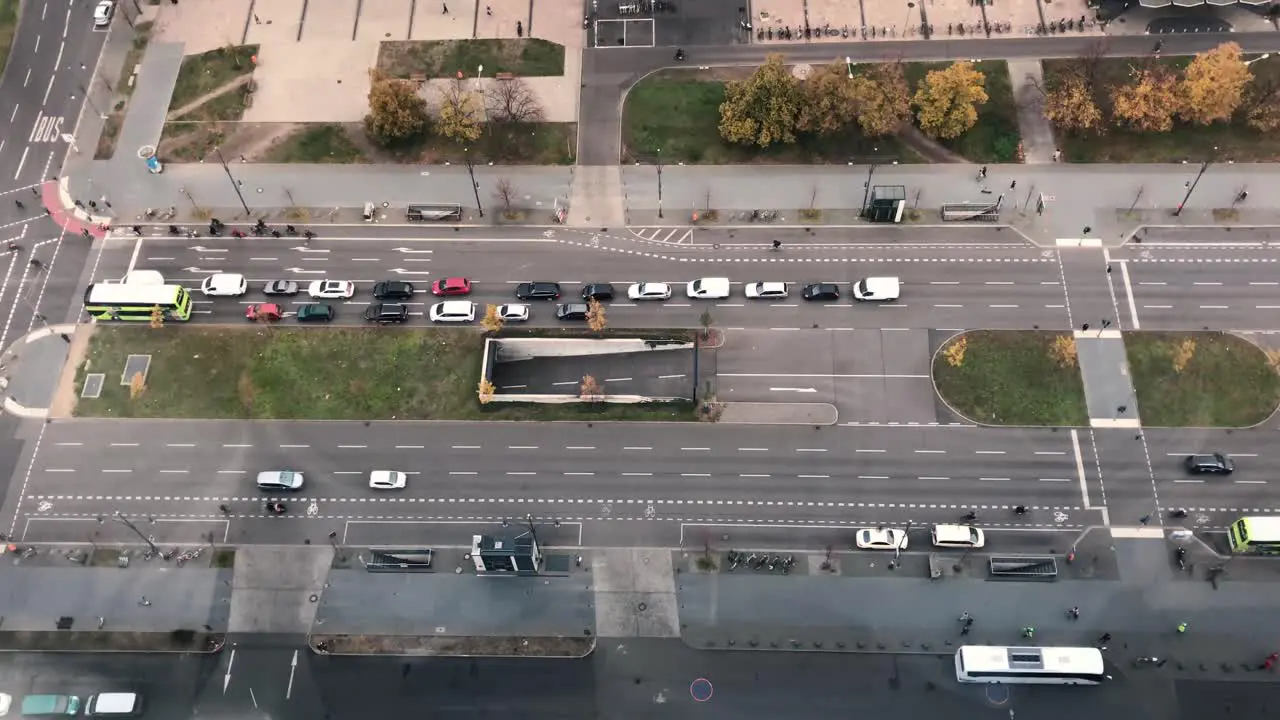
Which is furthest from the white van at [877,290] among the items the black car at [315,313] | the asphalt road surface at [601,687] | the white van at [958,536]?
the black car at [315,313]

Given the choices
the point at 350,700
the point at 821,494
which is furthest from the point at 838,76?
the point at 350,700

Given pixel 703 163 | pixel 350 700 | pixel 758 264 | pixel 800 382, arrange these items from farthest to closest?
pixel 703 163 < pixel 758 264 < pixel 800 382 < pixel 350 700

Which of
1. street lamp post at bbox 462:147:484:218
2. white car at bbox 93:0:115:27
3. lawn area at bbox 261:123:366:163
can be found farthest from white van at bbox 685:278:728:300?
white car at bbox 93:0:115:27

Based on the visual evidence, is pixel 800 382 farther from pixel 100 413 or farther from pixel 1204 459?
pixel 100 413

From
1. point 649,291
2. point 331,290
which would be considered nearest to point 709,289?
point 649,291

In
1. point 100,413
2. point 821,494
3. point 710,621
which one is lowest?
point 710,621

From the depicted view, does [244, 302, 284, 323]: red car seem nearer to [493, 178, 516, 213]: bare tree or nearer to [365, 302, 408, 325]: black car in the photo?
[365, 302, 408, 325]: black car

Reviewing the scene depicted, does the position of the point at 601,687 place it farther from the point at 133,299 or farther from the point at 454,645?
the point at 133,299
